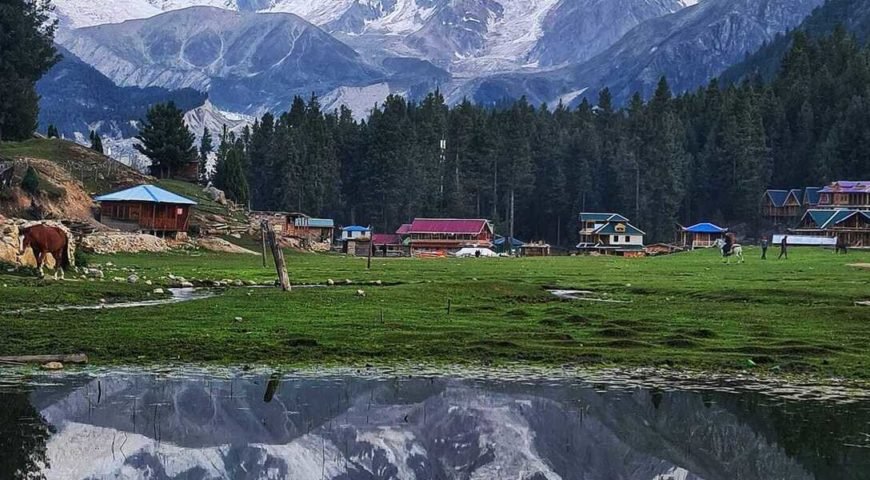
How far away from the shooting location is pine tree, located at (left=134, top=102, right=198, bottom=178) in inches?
5089

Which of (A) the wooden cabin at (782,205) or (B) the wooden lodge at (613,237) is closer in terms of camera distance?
(B) the wooden lodge at (613,237)

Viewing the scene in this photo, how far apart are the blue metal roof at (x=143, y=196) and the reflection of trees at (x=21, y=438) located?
7709 cm

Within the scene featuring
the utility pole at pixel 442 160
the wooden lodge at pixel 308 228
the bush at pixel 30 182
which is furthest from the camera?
the utility pole at pixel 442 160

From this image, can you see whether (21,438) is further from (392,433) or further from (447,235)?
(447,235)

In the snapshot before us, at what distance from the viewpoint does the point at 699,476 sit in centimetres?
1852

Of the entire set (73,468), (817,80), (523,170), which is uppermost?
(817,80)

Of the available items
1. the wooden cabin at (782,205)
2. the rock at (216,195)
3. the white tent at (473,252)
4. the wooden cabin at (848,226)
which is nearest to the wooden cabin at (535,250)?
the white tent at (473,252)

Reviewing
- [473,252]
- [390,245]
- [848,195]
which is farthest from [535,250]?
[848,195]

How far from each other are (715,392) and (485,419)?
6.13m

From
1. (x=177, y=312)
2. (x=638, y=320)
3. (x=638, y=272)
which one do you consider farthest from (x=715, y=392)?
(x=638, y=272)

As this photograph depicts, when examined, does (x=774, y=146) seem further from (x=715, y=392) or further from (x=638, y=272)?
(x=715, y=392)

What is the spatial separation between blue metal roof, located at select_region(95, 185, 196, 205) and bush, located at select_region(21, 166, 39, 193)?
1044 centimetres

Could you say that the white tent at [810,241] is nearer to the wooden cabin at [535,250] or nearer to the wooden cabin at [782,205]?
the wooden cabin at [782,205]

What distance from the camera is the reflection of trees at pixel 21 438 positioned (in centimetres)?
1692
